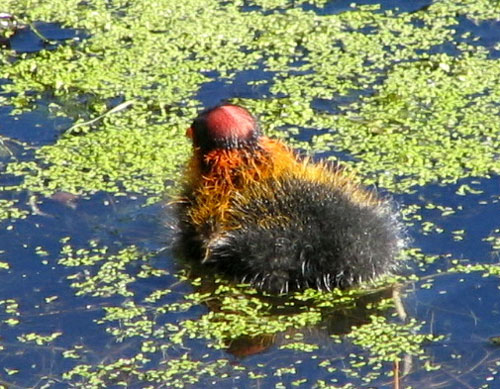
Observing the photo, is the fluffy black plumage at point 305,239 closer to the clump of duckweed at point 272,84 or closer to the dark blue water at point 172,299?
the dark blue water at point 172,299

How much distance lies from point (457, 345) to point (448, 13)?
323 cm

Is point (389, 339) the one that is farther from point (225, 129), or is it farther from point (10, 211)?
point (10, 211)

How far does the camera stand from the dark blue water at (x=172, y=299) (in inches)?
190

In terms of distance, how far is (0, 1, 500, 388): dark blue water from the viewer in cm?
484

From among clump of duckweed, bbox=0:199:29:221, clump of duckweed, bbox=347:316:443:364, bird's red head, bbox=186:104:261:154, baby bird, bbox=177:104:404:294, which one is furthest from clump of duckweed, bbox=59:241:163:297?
clump of duckweed, bbox=347:316:443:364

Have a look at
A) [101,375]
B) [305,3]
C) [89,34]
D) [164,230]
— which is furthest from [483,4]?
[101,375]

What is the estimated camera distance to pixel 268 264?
5.36 metres

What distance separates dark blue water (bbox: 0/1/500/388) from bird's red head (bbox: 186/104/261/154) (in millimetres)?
431

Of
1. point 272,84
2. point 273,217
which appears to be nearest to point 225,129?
point 273,217

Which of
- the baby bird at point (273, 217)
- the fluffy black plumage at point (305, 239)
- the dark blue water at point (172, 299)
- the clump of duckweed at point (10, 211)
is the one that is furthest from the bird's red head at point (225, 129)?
the clump of duckweed at point (10, 211)

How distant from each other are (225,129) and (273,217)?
419 millimetres

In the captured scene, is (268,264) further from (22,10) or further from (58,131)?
(22,10)

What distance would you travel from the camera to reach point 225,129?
18.2 feet

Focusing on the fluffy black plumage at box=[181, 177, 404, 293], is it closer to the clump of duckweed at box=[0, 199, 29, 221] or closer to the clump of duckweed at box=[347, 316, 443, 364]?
the clump of duckweed at box=[347, 316, 443, 364]
